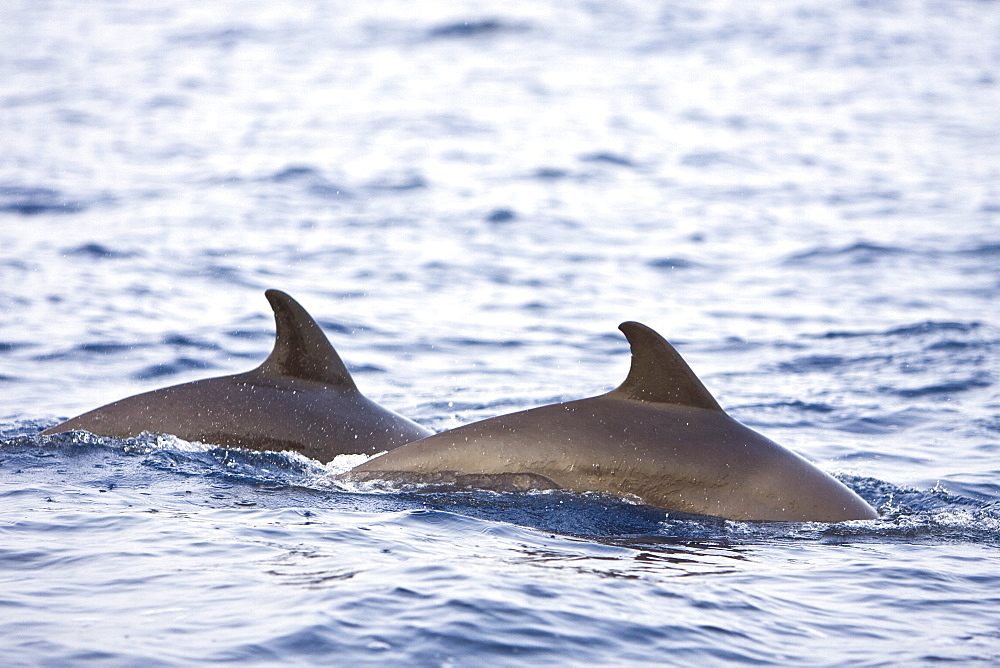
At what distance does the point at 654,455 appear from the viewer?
833 cm

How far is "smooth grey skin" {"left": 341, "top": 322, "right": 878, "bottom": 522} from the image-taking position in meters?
8.33

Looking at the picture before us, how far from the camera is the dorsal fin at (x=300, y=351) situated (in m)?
9.62

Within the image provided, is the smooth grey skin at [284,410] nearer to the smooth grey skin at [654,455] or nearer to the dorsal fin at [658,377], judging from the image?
the smooth grey skin at [654,455]

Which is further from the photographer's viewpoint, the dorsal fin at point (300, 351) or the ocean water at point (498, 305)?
the dorsal fin at point (300, 351)

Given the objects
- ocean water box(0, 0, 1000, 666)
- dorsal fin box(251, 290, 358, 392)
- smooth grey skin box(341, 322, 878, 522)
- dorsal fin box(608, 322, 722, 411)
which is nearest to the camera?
ocean water box(0, 0, 1000, 666)

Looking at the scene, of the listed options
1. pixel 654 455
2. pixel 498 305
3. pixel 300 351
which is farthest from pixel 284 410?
pixel 498 305

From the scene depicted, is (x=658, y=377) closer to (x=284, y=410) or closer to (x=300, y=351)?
(x=300, y=351)

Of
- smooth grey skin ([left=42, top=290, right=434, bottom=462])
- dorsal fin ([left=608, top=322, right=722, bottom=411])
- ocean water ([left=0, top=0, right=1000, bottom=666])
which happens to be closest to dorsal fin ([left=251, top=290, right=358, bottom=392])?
smooth grey skin ([left=42, top=290, right=434, bottom=462])

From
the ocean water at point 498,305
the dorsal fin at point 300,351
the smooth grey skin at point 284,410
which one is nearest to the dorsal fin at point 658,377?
the ocean water at point 498,305

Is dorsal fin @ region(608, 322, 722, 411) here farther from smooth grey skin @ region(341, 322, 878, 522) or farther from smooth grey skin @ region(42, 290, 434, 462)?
smooth grey skin @ region(42, 290, 434, 462)

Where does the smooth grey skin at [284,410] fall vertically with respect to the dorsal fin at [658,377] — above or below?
below

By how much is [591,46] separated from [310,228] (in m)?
25.7

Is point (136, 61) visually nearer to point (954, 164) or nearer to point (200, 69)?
point (200, 69)

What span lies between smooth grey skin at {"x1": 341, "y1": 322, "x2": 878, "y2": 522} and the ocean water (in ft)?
0.53
